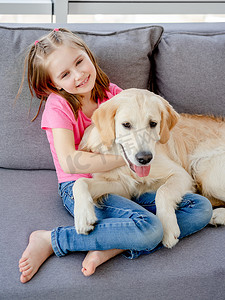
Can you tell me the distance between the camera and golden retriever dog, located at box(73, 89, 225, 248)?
165 cm

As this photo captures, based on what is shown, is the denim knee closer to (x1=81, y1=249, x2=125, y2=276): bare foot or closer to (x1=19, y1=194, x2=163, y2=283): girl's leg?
(x1=19, y1=194, x2=163, y2=283): girl's leg

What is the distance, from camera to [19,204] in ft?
6.20

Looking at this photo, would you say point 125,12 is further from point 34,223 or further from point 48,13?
point 34,223

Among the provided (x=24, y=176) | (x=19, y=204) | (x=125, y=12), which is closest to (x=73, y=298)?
(x=19, y=204)

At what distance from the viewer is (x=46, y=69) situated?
189 centimetres

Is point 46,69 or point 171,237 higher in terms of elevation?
point 46,69

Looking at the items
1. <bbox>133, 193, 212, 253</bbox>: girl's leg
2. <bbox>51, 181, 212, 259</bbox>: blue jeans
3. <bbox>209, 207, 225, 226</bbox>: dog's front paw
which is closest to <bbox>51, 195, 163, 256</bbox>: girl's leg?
<bbox>51, 181, 212, 259</bbox>: blue jeans

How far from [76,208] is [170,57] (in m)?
1.16

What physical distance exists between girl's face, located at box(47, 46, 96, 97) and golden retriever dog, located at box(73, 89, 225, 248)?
8.8 inches

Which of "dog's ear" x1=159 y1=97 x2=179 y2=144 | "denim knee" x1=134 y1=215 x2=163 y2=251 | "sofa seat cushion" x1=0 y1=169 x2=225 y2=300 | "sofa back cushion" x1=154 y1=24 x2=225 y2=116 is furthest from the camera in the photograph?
"sofa back cushion" x1=154 y1=24 x2=225 y2=116

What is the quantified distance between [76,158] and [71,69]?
46 cm

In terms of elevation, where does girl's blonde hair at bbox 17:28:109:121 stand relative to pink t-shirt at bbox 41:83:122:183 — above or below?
above

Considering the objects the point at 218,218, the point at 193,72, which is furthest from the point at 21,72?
the point at 218,218

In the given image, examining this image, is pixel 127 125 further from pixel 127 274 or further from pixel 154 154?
pixel 127 274
